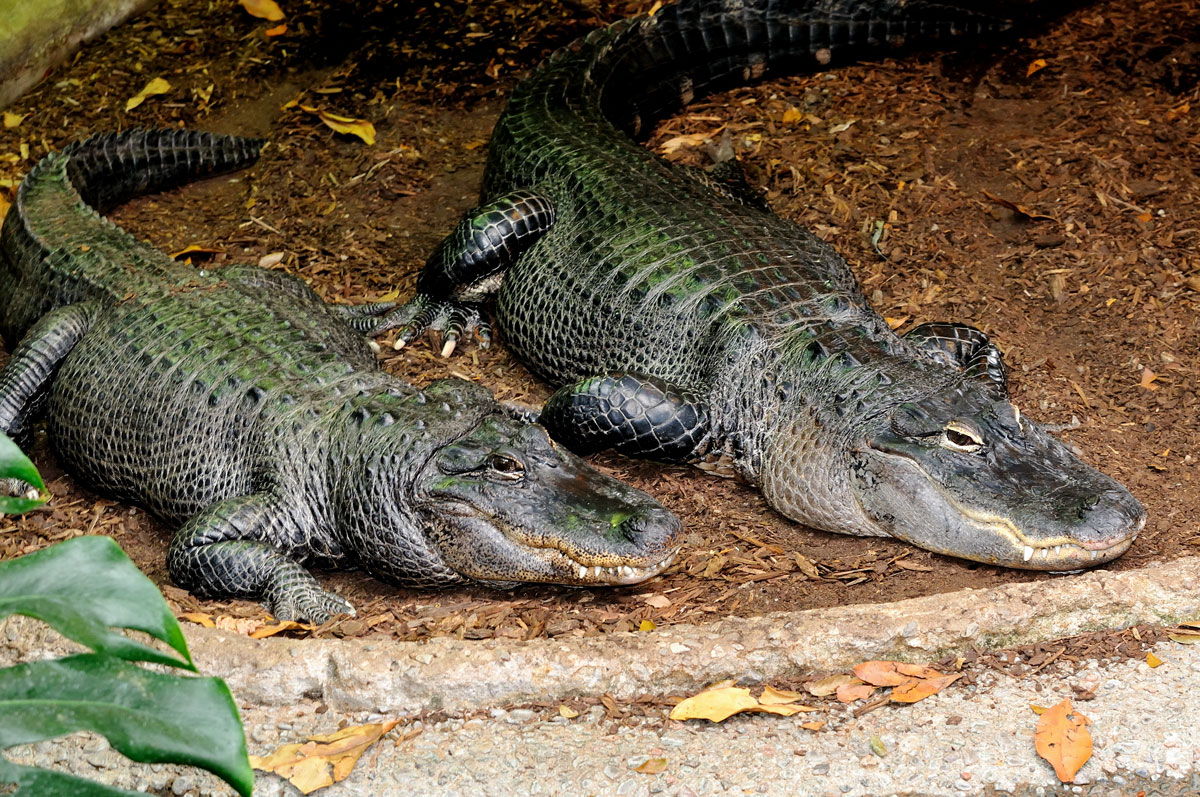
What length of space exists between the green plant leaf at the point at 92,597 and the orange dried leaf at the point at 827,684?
1.87 m

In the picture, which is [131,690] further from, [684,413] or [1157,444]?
[1157,444]

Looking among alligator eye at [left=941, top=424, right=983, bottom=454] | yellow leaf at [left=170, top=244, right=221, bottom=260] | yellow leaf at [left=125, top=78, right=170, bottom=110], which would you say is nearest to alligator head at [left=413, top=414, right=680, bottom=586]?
alligator eye at [left=941, top=424, right=983, bottom=454]

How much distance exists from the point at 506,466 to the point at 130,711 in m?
2.15

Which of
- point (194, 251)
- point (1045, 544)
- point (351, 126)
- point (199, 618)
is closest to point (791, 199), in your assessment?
point (351, 126)

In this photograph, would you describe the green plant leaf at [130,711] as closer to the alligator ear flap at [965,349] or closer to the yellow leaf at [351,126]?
the alligator ear flap at [965,349]

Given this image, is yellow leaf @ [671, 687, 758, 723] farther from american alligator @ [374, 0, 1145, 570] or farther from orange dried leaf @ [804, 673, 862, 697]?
american alligator @ [374, 0, 1145, 570]

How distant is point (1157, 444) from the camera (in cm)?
448

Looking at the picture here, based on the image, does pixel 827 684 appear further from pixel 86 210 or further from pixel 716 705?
pixel 86 210

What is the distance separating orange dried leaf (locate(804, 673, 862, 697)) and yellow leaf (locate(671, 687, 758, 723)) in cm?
18

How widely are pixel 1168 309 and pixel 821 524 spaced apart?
2.04 m

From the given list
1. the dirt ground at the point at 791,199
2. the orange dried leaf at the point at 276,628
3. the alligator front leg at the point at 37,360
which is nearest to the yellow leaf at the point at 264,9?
the dirt ground at the point at 791,199

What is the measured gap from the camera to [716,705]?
3229 mm

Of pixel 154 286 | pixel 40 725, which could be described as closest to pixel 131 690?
pixel 40 725

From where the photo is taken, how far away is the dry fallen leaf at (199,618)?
383 centimetres
